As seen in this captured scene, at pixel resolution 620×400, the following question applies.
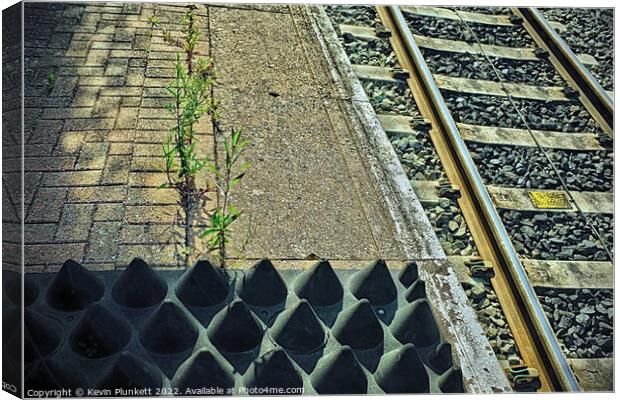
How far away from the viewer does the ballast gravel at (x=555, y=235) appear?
4.01 metres

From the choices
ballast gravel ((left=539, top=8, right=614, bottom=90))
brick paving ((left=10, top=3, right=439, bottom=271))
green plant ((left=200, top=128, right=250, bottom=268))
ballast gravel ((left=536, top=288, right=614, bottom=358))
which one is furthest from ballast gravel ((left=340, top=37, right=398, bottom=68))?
ballast gravel ((left=536, top=288, right=614, bottom=358))

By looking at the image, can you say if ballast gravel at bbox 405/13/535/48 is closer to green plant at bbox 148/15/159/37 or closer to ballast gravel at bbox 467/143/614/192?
ballast gravel at bbox 467/143/614/192

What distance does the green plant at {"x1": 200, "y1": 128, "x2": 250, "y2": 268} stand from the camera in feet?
12.3

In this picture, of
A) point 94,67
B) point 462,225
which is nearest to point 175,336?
point 462,225

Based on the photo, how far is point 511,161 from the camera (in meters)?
4.48

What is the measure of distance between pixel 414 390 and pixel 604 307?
1141 millimetres

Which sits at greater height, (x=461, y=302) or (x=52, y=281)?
(x=52, y=281)

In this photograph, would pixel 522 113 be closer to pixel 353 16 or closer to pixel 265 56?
pixel 353 16

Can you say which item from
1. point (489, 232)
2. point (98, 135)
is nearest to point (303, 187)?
point (489, 232)

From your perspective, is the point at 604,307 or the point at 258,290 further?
the point at 604,307

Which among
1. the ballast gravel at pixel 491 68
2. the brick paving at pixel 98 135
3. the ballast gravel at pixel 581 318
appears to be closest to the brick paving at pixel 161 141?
the brick paving at pixel 98 135

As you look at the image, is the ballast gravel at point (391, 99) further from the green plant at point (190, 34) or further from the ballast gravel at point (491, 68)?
the green plant at point (190, 34)

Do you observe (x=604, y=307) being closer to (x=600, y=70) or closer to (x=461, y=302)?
(x=461, y=302)

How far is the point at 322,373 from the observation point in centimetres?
316
